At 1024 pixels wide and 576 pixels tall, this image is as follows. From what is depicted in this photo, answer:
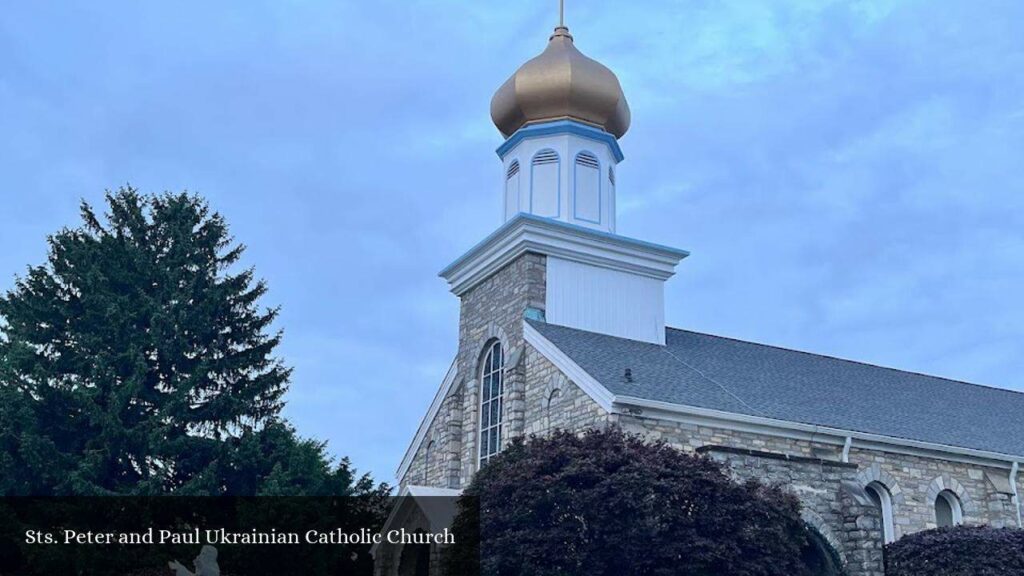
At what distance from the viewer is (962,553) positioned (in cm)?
2030

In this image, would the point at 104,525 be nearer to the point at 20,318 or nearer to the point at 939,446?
the point at 20,318

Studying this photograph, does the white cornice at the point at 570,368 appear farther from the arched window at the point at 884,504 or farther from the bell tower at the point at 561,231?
the arched window at the point at 884,504

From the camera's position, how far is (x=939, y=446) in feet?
76.7

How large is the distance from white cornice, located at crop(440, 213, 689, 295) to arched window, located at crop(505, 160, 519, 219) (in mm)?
1673

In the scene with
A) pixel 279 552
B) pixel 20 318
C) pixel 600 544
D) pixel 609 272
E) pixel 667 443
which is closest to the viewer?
pixel 600 544

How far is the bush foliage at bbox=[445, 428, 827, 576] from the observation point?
54.6 feet

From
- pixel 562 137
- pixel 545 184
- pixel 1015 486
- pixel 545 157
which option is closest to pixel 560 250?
pixel 545 184

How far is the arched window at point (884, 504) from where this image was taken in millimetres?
22531

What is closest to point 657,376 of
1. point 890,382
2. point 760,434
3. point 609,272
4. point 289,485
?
point 760,434

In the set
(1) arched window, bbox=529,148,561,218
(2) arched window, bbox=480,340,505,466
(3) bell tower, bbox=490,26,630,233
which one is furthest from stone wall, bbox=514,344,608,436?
(3) bell tower, bbox=490,26,630,233

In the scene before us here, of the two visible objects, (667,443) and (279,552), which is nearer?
(667,443)

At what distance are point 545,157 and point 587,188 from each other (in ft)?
4.16

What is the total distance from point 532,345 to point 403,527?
14.9 feet

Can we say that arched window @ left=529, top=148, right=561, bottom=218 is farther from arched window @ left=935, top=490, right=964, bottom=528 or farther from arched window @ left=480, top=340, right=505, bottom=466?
arched window @ left=935, top=490, right=964, bottom=528
